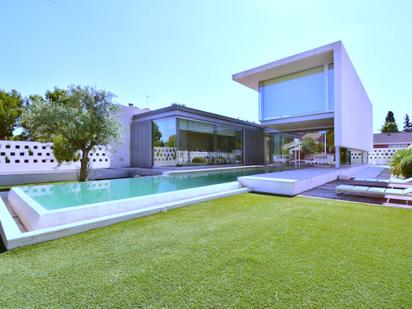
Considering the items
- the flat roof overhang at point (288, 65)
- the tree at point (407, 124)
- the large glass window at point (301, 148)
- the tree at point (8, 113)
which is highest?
the tree at point (407, 124)

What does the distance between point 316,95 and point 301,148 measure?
642cm

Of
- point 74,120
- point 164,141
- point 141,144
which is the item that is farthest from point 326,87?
point 74,120

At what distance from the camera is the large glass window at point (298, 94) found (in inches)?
451

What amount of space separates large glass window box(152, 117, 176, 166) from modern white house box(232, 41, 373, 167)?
5.32 meters

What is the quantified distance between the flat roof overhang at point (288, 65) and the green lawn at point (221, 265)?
9212 mm

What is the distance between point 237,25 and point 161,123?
249 inches

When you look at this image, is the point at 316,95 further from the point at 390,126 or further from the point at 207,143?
the point at 390,126

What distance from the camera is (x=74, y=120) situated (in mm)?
7660

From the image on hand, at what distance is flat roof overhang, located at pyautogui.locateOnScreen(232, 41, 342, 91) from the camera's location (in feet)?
35.4

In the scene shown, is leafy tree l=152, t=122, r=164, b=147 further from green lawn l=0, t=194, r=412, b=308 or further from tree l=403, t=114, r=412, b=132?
tree l=403, t=114, r=412, b=132

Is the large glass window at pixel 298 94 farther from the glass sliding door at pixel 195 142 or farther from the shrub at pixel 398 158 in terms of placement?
the shrub at pixel 398 158

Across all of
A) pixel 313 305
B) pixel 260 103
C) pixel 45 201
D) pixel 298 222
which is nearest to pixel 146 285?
pixel 313 305

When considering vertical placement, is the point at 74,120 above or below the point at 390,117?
below

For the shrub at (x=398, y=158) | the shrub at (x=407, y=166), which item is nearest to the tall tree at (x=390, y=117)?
the shrub at (x=398, y=158)
